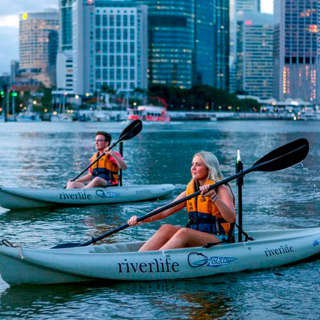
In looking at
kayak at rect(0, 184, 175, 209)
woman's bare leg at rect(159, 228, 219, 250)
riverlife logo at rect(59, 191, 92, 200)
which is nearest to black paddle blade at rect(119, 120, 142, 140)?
kayak at rect(0, 184, 175, 209)

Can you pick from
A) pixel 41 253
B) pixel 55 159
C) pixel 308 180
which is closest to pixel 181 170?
pixel 308 180

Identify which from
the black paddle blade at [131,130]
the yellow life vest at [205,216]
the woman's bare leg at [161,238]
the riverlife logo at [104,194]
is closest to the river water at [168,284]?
the riverlife logo at [104,194]

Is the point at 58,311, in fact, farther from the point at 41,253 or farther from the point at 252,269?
the point at 252,269

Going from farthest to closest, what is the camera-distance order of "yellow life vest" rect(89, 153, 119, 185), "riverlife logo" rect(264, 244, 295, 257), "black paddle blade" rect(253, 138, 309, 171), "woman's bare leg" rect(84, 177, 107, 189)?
"woman's bare leg" rect(84, 177, 107, 189) → "yellow life vest" rect(89, 153, 119, 185) → "riverlife logo" rect(264, 244, 295, 257) → "black paddle blade" rect(253, 138, 309, 171)

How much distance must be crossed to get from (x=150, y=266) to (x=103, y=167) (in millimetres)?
6937

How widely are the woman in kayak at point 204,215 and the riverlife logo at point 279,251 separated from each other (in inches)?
29.2

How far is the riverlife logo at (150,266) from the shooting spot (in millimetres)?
9055

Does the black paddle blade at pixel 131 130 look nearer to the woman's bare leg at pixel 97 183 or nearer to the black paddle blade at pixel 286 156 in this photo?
the woman's bare leg at pixel 97 183

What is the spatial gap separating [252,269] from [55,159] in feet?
84.7

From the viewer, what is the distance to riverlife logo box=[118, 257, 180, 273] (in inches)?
356

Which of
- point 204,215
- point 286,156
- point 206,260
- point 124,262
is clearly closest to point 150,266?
point 124,262

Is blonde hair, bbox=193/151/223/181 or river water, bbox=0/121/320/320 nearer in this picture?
river water, bbox=0/121/320/320

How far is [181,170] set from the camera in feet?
94.1

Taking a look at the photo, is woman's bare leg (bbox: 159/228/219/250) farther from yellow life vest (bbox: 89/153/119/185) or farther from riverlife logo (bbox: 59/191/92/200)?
riverlife logo (bbox: 59/191/92/200)
